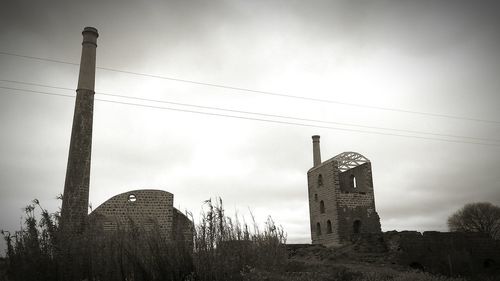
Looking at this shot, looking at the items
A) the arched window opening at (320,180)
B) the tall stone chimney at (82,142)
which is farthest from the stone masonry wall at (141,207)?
the arched window opening at (320,180)

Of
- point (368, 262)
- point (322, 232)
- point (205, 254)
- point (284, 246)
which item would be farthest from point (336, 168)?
point (205, 254)

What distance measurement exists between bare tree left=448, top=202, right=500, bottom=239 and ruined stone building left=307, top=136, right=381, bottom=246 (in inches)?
694

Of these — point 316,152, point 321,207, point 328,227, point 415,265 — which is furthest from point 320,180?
point 415,265

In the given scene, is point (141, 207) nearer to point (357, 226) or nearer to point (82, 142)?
point (82, 142)

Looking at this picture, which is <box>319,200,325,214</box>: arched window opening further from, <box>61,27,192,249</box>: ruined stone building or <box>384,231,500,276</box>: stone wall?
<box>61,27,192,249</box>: ruined stone building

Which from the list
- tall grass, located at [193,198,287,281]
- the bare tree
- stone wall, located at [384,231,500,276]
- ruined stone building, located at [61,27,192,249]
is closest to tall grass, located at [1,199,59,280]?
tall grass, located at [193,198,287,281]

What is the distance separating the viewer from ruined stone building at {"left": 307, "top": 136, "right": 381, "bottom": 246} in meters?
24.5

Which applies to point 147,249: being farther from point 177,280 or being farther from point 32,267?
point 32,267

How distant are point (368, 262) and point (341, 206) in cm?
1004

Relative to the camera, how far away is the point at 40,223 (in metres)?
7.13

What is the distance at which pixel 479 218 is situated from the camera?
1517 inches

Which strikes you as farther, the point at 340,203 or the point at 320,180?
the point at 320,180

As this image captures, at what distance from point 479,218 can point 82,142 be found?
4039 cm

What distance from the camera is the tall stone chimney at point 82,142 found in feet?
53.9
